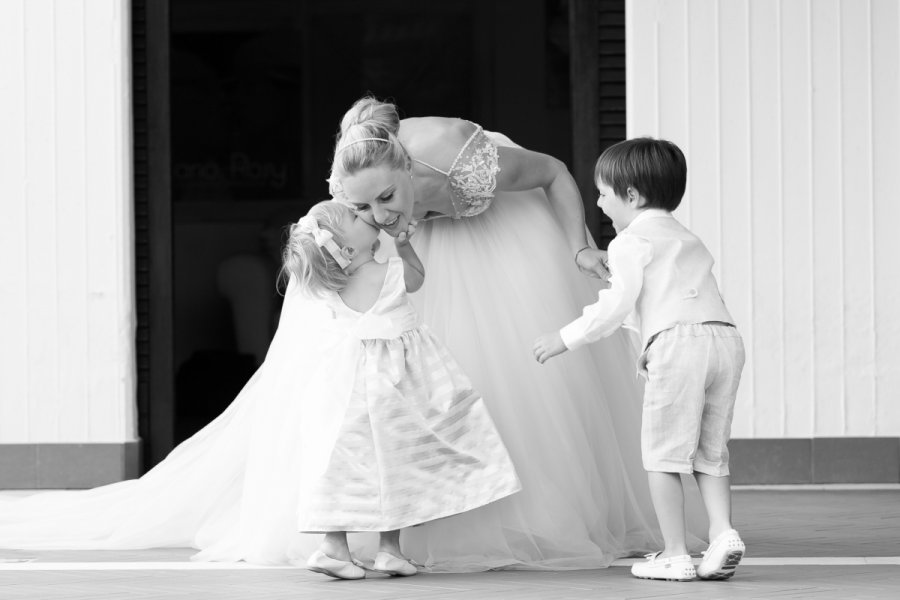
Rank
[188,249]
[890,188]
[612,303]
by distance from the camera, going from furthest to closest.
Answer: [188,249], [890,188], [612,303]

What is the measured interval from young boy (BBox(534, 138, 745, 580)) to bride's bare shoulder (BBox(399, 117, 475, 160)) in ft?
2.20

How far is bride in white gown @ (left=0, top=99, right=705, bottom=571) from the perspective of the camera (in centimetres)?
379

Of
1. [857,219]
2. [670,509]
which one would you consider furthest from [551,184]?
[857,219]

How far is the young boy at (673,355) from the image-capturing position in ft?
11.6

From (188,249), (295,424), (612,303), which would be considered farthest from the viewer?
(188,249)

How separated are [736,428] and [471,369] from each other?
238 centimetres

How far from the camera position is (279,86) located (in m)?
8.69

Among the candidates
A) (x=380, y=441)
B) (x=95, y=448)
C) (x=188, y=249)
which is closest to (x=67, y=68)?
(x=95, y=448)

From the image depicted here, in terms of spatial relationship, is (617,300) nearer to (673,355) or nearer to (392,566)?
(673,355)

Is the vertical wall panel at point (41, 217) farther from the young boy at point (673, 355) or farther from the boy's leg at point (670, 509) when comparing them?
the boy's leg at point (670, 509)

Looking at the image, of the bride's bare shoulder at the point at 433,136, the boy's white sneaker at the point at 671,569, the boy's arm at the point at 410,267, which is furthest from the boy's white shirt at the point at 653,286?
the bride's bare shoulder at the point at 433,136

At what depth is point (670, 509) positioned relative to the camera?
3529mm

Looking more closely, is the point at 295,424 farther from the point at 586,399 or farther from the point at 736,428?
the point at 736,428

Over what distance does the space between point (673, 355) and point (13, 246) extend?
3.65 m
